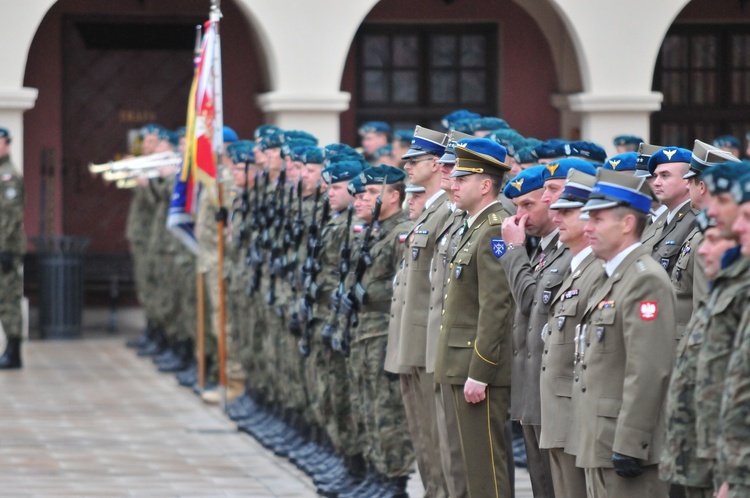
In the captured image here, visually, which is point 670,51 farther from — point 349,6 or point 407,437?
point 407,437

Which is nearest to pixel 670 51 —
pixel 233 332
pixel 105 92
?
pixel 105 92

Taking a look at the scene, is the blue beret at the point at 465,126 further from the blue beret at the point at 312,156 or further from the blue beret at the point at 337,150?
the blue beret at the point at 312,156

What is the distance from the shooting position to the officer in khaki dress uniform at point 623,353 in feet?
17.8

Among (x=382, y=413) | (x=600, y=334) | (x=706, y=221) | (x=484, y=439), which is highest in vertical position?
(x=706, y=221)

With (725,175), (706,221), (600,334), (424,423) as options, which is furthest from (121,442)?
(725,175)

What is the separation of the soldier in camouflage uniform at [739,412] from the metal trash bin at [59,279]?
12992 mm

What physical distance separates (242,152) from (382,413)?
408cm

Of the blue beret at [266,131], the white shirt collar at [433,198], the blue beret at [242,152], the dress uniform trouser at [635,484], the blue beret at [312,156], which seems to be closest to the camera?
the dress uniform trouser at [635,484]

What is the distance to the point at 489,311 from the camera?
264 inches

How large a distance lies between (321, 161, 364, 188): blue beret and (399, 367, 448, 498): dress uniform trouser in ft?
5.20

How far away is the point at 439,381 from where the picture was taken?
6.86m

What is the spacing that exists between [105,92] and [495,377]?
12427mm

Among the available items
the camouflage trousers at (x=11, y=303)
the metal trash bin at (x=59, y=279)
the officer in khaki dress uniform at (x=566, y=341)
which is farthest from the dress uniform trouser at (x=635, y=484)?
the metal trash bin at (x=59, y=279)

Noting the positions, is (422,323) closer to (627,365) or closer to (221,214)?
(627,365)
